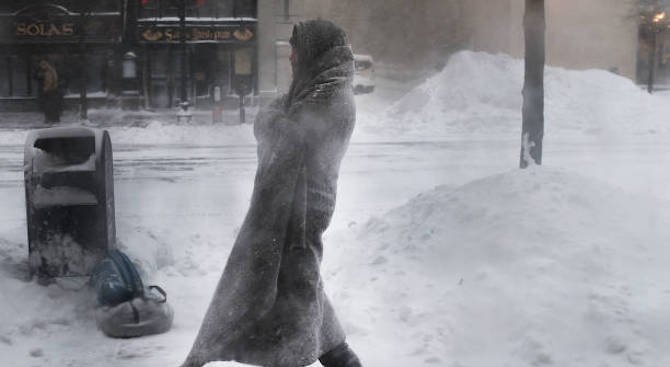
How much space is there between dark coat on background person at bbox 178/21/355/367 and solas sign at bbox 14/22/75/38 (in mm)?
26014

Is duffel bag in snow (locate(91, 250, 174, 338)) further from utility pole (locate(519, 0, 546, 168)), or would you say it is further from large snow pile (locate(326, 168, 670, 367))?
utility pole (locate(519, 0, 546, 168))

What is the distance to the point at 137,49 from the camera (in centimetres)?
2898

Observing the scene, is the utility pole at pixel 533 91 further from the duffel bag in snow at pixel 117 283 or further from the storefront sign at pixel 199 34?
the storefront sign at pixel 199 34

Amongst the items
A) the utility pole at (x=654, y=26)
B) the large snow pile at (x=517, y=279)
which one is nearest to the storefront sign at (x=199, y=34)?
the utility pole at (x=654, y=26)

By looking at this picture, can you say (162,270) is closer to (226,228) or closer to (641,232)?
(226,228)

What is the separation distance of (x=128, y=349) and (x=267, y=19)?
994 inches

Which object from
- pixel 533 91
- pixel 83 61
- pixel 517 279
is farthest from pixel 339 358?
pixel 83 61

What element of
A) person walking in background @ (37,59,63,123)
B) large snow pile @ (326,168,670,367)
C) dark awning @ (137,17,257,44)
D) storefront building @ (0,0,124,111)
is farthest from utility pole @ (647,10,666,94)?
large snow pile @ (326,168,670,367)

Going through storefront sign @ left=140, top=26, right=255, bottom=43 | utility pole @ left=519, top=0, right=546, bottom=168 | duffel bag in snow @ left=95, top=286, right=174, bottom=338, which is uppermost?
storefront sign @ left=140, top=26, right=255, bottom=43

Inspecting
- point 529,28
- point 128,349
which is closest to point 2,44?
point 529,28

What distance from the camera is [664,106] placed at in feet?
81.2

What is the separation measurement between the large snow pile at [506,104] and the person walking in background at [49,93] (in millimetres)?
9229

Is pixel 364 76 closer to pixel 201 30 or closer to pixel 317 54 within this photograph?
pixel 201 30

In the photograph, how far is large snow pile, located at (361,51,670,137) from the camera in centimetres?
2292
